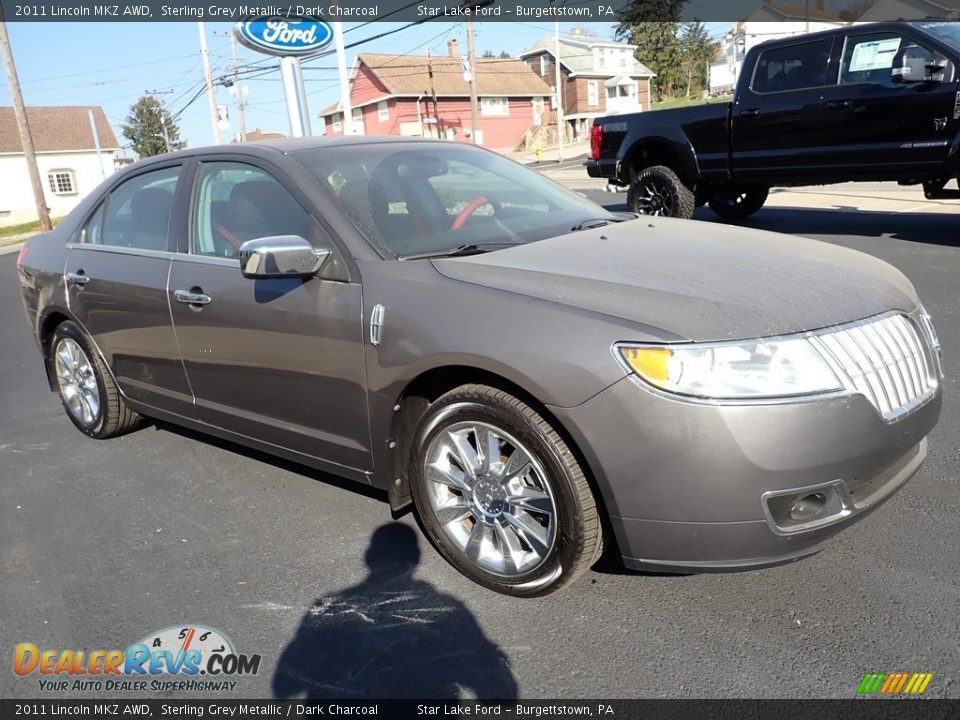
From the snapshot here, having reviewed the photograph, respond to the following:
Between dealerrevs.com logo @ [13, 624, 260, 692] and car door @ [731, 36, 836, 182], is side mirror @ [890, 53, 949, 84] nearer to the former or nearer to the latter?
car door @ [731, 36, 836, 182]

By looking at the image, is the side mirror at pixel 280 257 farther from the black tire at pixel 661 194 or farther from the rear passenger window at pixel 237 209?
the black tire at pixel 661 194

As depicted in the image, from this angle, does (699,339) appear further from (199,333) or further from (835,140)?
(835,140)

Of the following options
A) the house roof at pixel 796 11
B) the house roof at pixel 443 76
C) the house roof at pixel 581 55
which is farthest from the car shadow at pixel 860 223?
the house roof at pixel 581 55

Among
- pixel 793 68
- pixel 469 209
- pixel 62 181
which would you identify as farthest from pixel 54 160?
pixel 469 209

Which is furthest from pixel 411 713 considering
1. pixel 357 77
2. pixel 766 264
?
pixel 357 77

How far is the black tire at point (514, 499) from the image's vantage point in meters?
2.59

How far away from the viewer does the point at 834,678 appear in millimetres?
2367

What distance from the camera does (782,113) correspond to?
891 cm

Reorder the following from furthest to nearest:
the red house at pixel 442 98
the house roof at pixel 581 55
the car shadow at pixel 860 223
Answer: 1. the house roof at pixel 581 55
2. the red house at pixel 442 98
3. the car shadow at pixel 860 223

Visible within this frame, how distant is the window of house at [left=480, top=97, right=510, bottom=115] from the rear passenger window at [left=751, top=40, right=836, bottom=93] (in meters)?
46.4

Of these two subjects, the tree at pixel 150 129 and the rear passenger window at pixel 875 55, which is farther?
the tree at pixel 150 129

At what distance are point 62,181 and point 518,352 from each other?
55.6 metres

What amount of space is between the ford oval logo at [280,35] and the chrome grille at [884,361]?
16.3 metres

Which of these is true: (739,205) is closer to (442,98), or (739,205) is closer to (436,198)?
(436,198)
